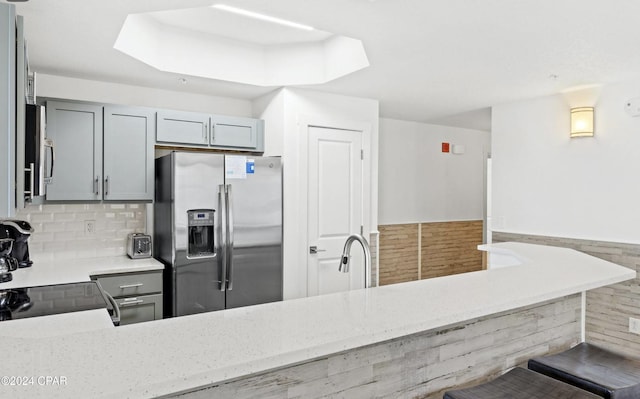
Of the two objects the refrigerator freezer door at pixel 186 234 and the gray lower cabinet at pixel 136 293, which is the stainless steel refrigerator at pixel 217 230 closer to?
the refrigerator freezer door at pixel 186 234

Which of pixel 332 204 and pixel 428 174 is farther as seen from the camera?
pixel 428 174

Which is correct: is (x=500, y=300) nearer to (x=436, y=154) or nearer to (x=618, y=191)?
(x=618, y=191)

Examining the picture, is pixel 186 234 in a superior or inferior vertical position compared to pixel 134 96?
inferior

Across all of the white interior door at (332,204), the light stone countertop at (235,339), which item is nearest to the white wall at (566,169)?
the white interior door at (332,204)

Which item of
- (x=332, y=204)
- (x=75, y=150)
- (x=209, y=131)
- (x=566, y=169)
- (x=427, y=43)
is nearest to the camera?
(x=427, y=43)

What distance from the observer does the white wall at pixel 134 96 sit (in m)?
3.27

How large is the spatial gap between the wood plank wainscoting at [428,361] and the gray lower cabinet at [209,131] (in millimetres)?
2638

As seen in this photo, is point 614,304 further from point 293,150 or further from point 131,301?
point 131,301

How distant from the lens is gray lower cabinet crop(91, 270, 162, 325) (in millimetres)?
2971

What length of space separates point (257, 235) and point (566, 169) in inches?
109

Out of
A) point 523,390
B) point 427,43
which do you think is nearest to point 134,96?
point 427,43

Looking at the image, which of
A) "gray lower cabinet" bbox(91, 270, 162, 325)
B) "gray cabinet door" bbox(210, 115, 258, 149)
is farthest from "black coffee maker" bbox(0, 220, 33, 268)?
"gray cabinet door" bbox(210, 115, 258, 149)

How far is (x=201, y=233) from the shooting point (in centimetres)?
324

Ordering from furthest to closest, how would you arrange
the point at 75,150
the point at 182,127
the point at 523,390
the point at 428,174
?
the point at 428,174 < the point at 182,127 < the point at 75,150 < the point at 523,390
